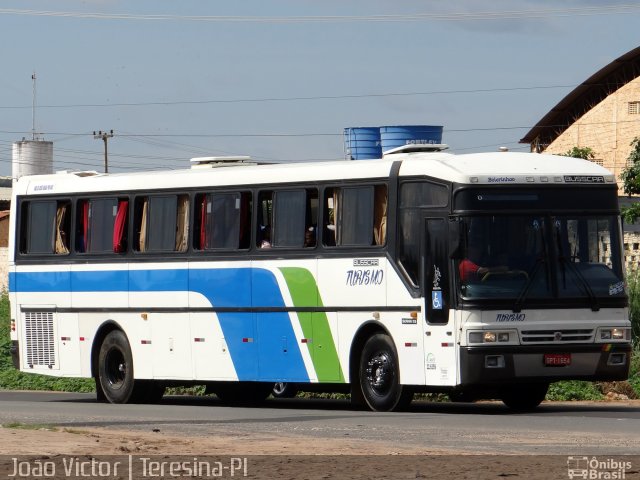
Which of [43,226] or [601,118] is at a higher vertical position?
[601,118]

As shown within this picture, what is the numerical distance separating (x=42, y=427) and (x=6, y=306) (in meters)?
33.3

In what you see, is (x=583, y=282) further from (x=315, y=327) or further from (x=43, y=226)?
(x=43, y=226)

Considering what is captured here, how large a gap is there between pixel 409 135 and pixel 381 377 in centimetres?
569

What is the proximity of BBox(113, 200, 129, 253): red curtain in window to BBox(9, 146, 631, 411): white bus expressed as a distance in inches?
1.2

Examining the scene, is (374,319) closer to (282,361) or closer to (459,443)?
(282,361)

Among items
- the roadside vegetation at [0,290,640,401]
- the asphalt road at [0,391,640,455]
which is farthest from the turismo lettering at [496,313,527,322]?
the roadside vegetation at [0,290,640,401]

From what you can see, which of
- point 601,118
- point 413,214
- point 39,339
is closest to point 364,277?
point 413,214

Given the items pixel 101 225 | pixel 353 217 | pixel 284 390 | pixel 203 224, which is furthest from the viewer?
pixel 284 390

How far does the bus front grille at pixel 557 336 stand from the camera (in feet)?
63.9

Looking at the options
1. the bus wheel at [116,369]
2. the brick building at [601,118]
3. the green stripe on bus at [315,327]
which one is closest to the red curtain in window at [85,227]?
the bus wheel at [116,369]

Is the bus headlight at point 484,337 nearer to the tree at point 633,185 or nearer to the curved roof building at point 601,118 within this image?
the tree at point 633,185

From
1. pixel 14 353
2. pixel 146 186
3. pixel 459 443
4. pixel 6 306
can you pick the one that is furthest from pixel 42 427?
pixel 6 306

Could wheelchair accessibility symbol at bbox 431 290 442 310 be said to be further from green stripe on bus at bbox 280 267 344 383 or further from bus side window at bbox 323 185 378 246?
green stripe on bus at bbox 280 267 344 383

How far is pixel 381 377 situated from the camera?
20.5m
